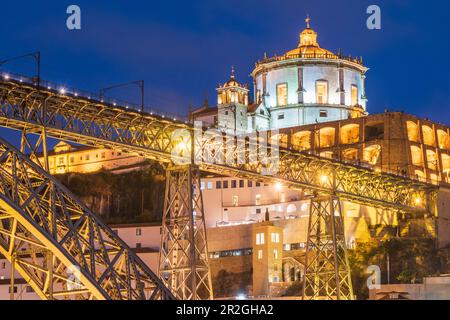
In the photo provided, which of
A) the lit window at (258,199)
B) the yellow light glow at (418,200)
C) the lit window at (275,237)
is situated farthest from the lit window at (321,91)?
the yellow light glow at (418,200)

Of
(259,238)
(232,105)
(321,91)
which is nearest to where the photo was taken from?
(259,238)

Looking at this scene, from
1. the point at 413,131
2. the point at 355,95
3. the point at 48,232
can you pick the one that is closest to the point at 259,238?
the point at 413,131

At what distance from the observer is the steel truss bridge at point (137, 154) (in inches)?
1426

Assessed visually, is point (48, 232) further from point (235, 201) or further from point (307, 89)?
point (307, 89)

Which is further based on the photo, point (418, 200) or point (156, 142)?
point (418, 200)

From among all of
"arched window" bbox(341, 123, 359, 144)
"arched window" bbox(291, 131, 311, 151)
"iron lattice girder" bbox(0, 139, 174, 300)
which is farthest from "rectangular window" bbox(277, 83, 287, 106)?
"iron lattice girder" bbox(0, 139, 174, 300)

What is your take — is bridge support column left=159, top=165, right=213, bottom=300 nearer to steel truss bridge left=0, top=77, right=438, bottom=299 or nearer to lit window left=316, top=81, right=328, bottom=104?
steel truss bridge left=0, top=77, right=438, bottom=299

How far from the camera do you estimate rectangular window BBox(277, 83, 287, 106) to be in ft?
384

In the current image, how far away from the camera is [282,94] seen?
117312 millimetres

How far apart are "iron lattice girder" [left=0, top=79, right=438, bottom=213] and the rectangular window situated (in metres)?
39.8

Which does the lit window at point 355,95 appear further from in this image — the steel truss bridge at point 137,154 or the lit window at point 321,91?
the steel truss bridge at point 137,154

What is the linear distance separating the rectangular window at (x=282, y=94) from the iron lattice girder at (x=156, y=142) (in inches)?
1565

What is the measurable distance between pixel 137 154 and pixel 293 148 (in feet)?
121
